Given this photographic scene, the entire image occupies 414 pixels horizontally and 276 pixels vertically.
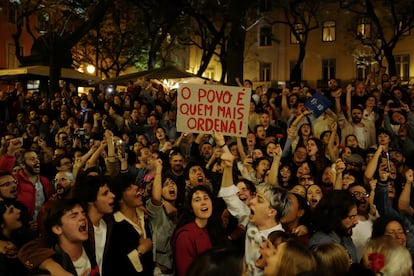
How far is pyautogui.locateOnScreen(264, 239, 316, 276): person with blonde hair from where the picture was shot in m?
3.52

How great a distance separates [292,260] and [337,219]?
4.28ft

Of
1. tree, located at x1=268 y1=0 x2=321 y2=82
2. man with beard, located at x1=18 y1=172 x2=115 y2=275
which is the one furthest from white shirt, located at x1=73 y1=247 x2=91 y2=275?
tree, located at x1=268 y1=0 x2=321 y2=82

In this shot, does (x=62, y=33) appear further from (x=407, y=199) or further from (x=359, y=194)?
(x=359, y=194)

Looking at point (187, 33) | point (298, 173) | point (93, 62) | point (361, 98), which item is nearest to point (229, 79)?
point (361, 98)

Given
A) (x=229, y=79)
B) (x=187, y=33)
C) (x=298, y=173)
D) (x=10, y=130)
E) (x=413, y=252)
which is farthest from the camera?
(x=187, y=33)

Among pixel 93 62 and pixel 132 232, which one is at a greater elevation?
pixel 93 62

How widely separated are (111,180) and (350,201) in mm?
2099

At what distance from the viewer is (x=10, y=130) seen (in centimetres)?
1347

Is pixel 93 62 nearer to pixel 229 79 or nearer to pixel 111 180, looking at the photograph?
pixel 229 79

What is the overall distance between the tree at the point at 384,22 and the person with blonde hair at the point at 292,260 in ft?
85.4

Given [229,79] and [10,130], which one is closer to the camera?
[10,130]

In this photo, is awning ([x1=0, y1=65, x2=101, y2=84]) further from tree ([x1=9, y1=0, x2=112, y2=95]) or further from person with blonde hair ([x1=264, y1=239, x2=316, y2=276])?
person with blonde hair ([x1=264, y1=239, x2=316, y2=276])

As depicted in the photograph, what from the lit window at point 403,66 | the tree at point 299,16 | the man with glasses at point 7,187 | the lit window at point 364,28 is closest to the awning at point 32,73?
the tree at point 299,16

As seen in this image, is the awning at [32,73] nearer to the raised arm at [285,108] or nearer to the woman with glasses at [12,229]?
the raised arm at [285,108]
